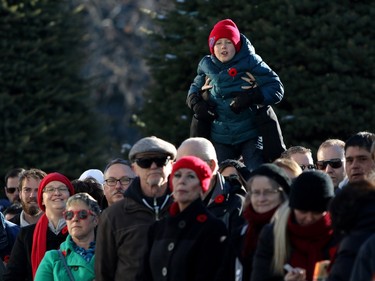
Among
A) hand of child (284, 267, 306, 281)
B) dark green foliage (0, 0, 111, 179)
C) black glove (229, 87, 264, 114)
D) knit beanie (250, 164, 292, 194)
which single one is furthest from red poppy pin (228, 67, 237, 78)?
dark green foliage (0, 0, 111, 179)

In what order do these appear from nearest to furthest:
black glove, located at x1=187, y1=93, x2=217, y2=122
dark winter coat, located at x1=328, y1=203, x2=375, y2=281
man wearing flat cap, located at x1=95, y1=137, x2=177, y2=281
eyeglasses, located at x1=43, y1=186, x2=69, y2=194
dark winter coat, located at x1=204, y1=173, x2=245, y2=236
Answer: dark winter coat, located at x1=328, y1=203, x2=375, y2=281, man wearing flat cap, located at x1=95, y1=137, x2=177, y2=281, dark winter coat, located at x1=204, y1=173, x2=245, y2=236, eyeglasses, located at x1=43, y1=186, x2=69, y2=194, black glove, located at x1=187, y1=93, x2=217, y2=122

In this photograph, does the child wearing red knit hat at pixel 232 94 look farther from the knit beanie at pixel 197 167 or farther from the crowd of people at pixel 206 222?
the knit beanie at pixel 197 167

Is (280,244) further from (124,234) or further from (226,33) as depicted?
(226,33)

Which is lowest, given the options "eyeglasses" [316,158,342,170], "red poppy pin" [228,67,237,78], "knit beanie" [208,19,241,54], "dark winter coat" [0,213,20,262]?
"dark winter coat" [0,213,20,262]

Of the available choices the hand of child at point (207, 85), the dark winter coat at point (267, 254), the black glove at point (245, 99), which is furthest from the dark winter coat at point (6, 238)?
the dark winter coat at point (267, 254)

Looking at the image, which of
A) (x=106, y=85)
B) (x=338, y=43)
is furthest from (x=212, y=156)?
(x=106, y=85)

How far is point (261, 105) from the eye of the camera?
42.1ft

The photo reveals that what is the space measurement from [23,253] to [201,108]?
8.03 ft

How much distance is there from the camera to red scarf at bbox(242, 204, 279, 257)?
916 cm

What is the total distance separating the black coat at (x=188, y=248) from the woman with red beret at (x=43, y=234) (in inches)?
94.1

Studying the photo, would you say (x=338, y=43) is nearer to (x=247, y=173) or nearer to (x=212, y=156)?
(x=247, y=173)

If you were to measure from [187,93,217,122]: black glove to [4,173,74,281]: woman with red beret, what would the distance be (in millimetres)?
1592

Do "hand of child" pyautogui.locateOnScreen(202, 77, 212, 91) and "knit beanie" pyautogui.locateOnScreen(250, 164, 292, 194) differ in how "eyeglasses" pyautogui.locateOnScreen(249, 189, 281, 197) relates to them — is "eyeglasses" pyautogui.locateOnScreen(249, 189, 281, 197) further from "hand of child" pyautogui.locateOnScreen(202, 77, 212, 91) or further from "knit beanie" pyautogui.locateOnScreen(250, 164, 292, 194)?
"hand of child" pyautogui.locateOnScreen(202, 77, 212, 91)

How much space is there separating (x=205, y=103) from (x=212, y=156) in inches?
96.8
